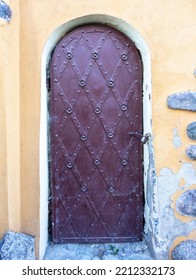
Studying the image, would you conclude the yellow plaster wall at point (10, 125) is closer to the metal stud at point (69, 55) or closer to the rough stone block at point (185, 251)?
the metal stud at point (69, 55)

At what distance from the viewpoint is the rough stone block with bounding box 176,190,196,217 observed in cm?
188

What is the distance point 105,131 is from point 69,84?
45 cm

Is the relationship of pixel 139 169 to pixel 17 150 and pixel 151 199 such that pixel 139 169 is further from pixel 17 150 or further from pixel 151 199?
pixel 17 150

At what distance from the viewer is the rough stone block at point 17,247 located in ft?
5.38

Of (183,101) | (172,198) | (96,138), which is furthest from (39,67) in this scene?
(172,198)

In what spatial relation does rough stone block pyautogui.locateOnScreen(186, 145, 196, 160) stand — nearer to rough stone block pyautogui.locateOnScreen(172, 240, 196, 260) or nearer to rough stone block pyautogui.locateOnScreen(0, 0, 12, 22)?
rough stone block pyautogui.locateOnScreen(172, 240, 196, 260)

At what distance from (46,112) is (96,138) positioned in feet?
1.40

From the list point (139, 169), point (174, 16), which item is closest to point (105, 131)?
point (139, 169)

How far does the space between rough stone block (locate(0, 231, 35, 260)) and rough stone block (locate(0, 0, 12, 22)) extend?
1.39 m

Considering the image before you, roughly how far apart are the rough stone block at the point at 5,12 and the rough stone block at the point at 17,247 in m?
1.39

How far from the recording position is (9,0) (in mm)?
1726

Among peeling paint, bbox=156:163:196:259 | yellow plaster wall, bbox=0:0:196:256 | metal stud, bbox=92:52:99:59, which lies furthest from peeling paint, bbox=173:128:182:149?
metal stud, bbox=92:52:99:59

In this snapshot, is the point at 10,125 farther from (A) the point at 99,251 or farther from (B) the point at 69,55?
(A) the point at 99,251

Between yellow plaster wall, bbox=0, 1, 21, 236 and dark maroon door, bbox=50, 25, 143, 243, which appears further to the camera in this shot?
dark maroon door, bbox=50, 25, 143, 243
